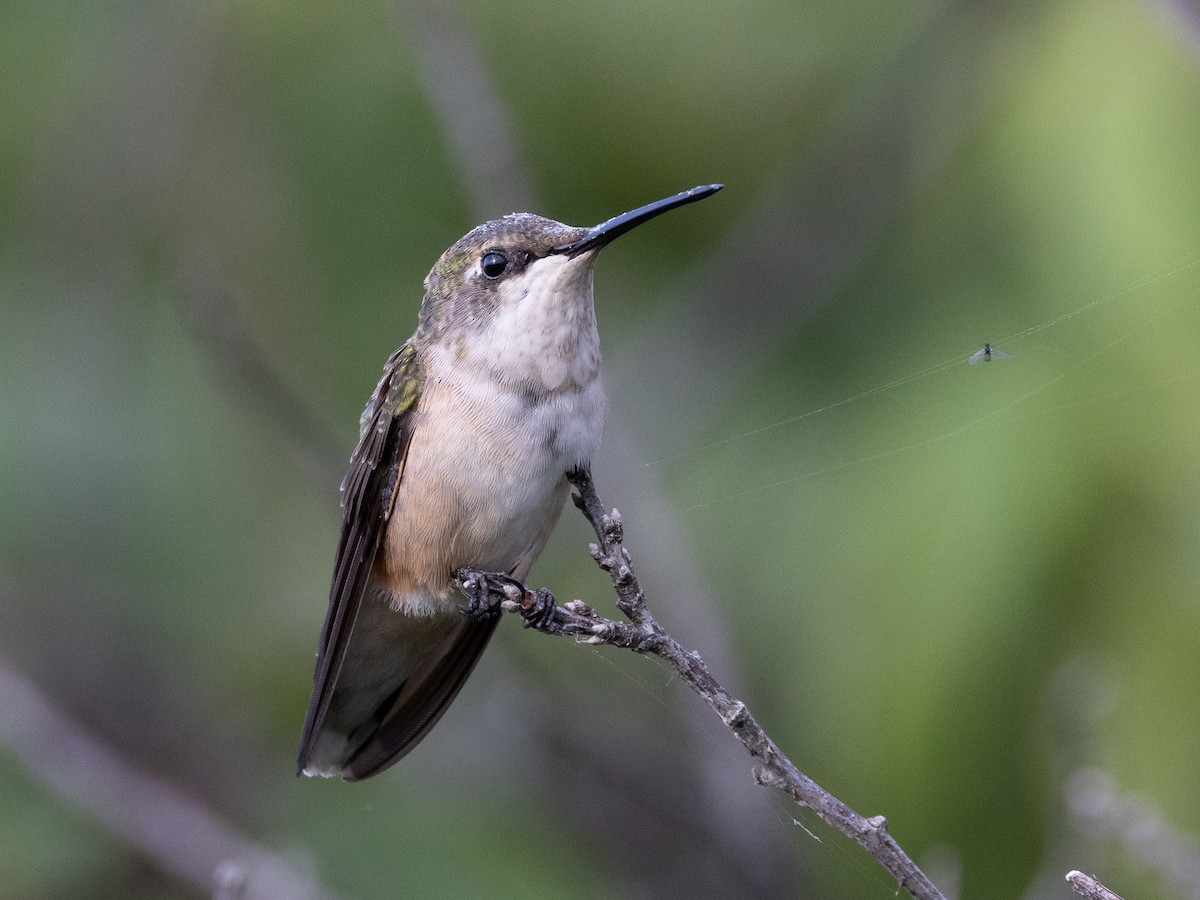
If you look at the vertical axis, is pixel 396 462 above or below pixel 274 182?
below

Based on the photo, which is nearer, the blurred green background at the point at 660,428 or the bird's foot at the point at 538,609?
the bird's foot at the point at 538,609

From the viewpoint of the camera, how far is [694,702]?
444 cm

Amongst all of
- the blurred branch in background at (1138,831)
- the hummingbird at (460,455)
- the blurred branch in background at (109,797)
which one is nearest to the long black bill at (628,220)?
the hummingbird at (460,455)

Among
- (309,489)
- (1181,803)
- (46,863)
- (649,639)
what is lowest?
(46,863)

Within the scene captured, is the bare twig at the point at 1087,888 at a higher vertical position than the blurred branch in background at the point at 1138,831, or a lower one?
lower

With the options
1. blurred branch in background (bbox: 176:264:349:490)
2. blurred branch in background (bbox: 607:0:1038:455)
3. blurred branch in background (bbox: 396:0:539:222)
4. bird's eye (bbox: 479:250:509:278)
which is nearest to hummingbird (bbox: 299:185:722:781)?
bird's eye (bbox: 479:250:509:278)

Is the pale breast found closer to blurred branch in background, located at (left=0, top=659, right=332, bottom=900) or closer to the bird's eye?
the bird's eye

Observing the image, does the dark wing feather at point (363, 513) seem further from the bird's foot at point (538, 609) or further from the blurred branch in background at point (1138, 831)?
the blurred branch in background at point (1138, 831)

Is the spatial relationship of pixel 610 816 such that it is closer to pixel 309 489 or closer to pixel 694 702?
pixel 694 702

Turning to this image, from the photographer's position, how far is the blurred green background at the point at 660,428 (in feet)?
11.2

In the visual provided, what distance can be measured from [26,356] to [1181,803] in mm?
4715

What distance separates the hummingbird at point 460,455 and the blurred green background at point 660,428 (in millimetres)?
703

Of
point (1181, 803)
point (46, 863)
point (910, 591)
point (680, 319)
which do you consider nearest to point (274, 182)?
point (680, 319)

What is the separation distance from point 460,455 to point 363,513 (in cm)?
39
